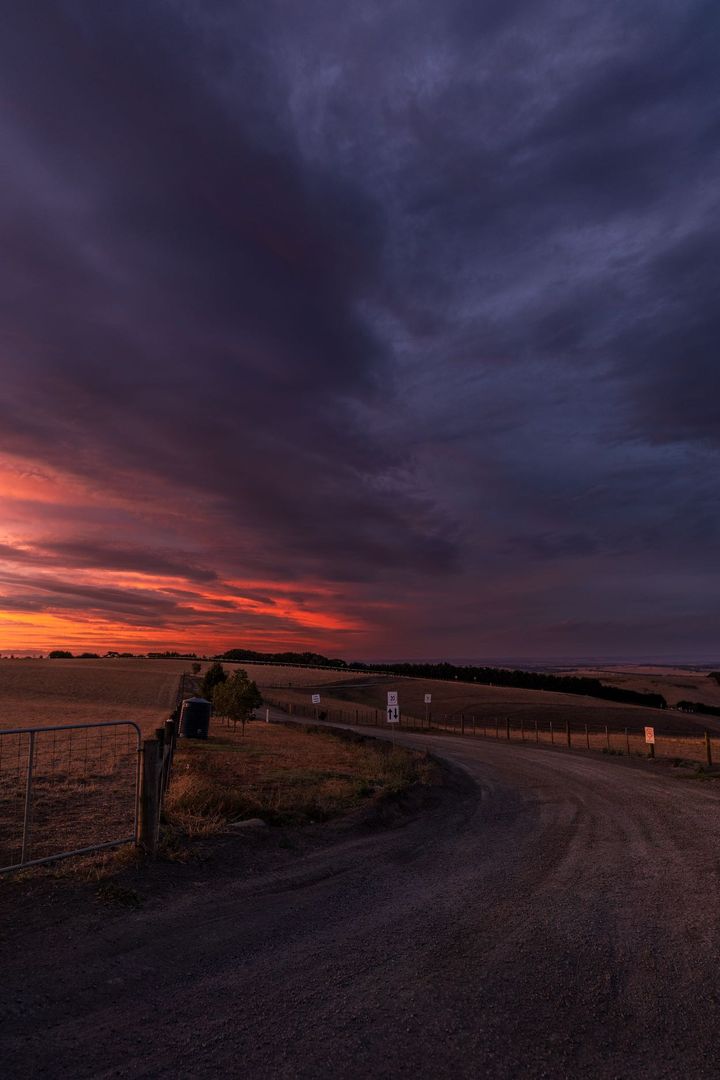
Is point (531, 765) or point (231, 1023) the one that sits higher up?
point (231, 1023)

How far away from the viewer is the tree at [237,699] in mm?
44062

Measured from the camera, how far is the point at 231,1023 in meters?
4.81

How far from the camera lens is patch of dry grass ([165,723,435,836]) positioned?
11.6 metres

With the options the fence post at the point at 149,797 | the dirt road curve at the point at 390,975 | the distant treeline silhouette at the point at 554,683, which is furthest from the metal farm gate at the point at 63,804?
the distant treeline silhouette at the point at 554,683

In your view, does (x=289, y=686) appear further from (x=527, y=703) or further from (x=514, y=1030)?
(x=514, y=1030)

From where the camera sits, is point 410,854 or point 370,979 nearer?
point 370,979

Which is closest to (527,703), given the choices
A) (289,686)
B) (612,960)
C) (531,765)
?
(289,686)

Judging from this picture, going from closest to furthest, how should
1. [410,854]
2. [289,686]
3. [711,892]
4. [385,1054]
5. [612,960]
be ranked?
[385,1054]
[612,960]
[711,892]
[410,854]
[289,686]

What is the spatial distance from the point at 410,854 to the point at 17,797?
9575 millimetres

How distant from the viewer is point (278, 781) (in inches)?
680

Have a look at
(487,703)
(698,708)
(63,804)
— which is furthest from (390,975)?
(698,708)

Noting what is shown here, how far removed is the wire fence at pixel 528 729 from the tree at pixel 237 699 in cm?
1484

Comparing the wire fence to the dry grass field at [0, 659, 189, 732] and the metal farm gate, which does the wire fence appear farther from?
the metal farm gate

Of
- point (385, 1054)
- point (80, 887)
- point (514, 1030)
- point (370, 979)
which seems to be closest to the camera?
point (385, 1054)
